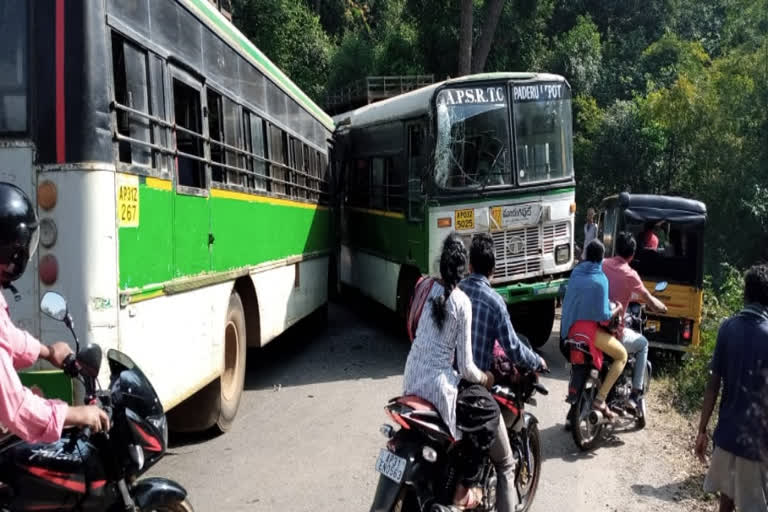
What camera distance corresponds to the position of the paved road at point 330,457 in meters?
5.44

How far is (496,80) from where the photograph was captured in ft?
32.2

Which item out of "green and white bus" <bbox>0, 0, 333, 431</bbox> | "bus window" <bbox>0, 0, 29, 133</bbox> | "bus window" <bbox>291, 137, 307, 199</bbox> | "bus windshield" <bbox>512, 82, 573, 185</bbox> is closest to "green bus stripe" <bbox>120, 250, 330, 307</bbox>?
"green and white bus" <bbox>0, 0, 333, 431</bbox>

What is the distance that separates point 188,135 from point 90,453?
134 inches

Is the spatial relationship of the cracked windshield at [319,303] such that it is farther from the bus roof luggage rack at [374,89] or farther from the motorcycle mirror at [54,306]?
the bus roof luggage rack at [374,89]

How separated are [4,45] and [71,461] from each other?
247 cm

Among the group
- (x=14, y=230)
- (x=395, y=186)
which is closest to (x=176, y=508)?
(x=14, y=230)

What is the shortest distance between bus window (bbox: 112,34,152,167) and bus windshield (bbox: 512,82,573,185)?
575 cm

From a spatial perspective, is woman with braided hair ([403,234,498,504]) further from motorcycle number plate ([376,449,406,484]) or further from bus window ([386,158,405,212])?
bus window ([386,158,405,212])

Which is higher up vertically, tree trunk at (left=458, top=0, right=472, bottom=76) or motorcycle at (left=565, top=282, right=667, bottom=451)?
tree trunk at (left=458, top=0, right=472, bottom=76)

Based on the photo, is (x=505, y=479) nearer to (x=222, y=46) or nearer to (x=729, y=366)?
(x=729, y=366)

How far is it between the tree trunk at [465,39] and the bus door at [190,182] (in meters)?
19.4

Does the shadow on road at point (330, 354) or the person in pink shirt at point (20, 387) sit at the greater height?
the person in pink shirt at point (20, 387)

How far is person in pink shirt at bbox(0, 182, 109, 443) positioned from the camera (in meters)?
2.52

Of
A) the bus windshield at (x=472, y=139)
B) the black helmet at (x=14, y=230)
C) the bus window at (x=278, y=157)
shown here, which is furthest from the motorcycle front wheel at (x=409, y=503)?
the bus windshield at (x=472, y=139)
